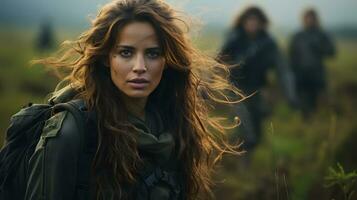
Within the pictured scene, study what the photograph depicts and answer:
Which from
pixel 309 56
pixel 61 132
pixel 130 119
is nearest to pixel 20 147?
pixel 61 132

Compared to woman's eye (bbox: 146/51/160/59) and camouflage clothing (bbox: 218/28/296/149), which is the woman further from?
camouflage clothing (bbox: 218/28/296/149)

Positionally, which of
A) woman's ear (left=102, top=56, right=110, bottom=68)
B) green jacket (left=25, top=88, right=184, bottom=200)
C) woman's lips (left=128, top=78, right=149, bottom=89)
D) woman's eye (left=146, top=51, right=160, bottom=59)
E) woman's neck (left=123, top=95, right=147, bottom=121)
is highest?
woman's eye (left=146, top=51, right=160, bottom=59)

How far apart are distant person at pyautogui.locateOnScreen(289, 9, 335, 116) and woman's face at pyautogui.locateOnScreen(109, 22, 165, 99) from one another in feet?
29.3

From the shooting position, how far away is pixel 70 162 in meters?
3.23

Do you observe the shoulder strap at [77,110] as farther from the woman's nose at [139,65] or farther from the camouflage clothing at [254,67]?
the camouflage clothing at [254,67]

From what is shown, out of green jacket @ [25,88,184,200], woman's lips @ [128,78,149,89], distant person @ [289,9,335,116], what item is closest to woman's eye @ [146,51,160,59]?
woman's lips @ [128,78,149,89]

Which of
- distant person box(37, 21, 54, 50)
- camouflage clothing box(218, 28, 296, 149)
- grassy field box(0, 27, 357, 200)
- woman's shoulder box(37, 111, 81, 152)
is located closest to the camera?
woman's shoulder box(37, 111, 81, 152)

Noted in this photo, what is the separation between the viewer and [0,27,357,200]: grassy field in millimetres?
5579

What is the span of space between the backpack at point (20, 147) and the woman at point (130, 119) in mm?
85

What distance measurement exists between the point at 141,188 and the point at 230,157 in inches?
237

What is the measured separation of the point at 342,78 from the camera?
1728cm

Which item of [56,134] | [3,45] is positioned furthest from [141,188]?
[3,45]

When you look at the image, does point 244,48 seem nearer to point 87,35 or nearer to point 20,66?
point 87,35

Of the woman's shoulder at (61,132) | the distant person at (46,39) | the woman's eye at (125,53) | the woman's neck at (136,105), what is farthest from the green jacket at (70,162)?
the distant person at (46,39)
